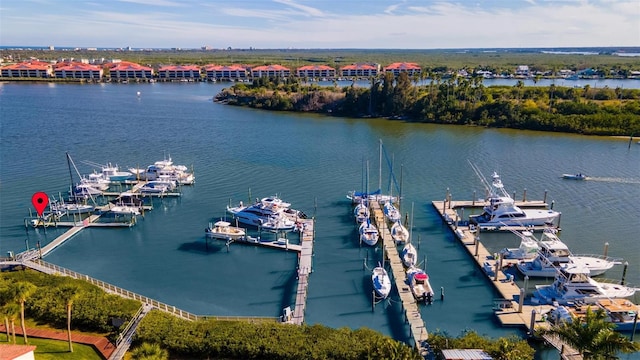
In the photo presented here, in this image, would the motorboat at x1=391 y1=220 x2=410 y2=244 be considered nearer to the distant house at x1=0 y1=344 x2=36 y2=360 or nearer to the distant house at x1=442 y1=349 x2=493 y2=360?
the distant house at x1=442 y1=349 x2=493 y2=360

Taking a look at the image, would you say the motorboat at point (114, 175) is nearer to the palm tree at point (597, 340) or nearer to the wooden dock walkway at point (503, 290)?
the wooden dock walkway at point (503, 290)

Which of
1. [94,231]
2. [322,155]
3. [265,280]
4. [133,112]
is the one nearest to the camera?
[265,280]

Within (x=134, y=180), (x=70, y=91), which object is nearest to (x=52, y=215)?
(x=134, y=180)

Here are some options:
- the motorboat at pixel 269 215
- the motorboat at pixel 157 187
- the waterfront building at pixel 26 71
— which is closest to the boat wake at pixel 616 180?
the motorboat at pixel 269 215

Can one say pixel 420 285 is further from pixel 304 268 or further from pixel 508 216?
pixel 508 216

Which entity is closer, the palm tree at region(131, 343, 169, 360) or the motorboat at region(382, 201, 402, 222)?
the palm tree at region(131, 343, 169, 360)

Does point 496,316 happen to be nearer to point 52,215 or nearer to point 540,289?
point 540,289

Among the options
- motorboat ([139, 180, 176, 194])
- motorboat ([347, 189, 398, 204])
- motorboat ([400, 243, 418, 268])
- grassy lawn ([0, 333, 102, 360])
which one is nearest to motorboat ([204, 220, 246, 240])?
motorboat ([347, 189, 398, 204])
